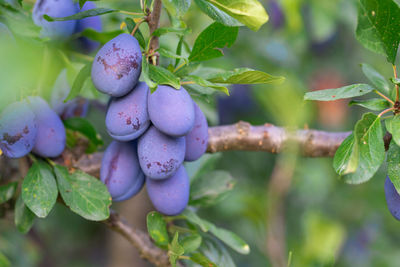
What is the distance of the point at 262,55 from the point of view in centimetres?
172

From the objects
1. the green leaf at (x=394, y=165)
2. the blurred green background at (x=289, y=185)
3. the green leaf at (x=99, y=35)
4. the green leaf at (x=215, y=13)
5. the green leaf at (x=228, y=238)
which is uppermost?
the green leaf at (x=215, y=13)

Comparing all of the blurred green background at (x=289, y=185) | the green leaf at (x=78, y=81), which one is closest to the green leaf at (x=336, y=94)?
the green leaf at (x=78, y=81)

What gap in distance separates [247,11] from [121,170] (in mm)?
305

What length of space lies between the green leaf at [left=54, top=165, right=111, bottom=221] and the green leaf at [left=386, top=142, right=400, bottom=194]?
403 millimetres

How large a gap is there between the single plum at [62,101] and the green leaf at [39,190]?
0.42ft

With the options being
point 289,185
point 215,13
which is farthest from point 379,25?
point 289,185

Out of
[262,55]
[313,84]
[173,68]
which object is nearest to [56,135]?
[173,68]

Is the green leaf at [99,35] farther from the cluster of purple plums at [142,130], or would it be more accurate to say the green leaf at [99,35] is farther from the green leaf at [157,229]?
the green leaf at [157,229]

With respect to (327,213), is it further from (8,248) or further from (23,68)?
(23,68)

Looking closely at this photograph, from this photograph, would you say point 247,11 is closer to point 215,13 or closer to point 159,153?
point 215,13

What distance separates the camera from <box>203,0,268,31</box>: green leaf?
53cm

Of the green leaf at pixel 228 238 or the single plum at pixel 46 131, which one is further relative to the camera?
the green leaf at pixel 228 238

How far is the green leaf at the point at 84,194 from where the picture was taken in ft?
2.25

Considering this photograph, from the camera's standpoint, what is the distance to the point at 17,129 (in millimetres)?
640
